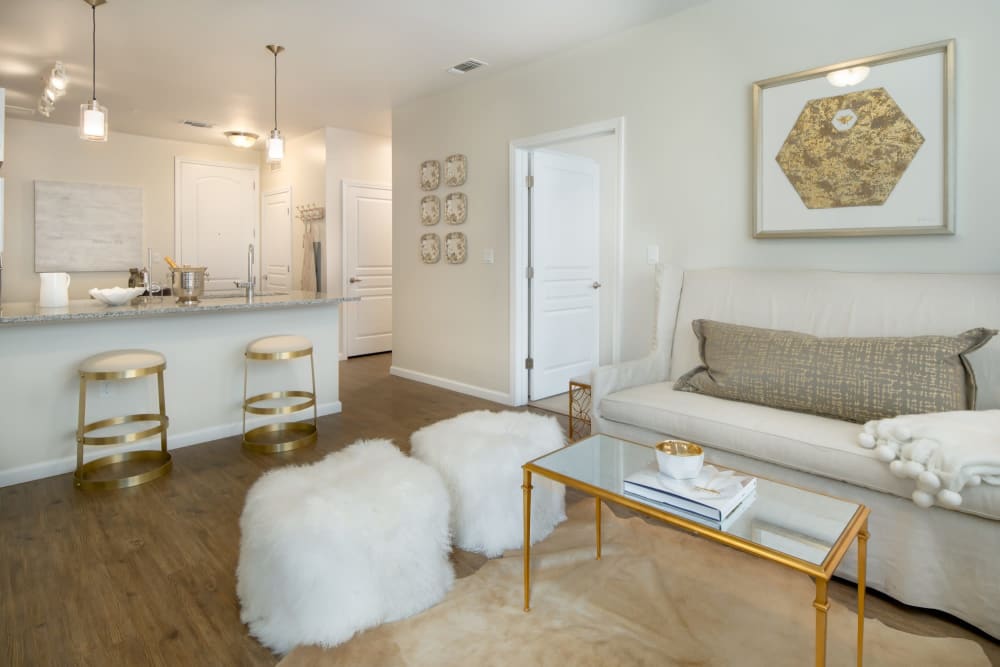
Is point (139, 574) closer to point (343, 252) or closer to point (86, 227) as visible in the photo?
point (343, 252)

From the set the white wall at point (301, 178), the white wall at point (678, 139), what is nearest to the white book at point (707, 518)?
the white wall at point (678, 139)

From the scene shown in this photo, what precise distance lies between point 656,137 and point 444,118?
219 centimetres

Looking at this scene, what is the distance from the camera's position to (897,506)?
6.20ft

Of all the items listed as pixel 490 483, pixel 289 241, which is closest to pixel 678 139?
pixel 490 483

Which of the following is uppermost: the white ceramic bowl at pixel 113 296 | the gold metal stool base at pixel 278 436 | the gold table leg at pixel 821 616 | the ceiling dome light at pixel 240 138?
the ceiling dome light at pixel 240 138

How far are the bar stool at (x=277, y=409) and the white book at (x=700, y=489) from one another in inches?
97.8

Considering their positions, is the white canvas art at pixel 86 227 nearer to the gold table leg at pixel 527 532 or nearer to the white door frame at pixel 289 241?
the white door frame at pixel 289 241

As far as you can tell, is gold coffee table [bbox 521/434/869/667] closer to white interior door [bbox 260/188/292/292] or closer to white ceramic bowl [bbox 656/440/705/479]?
white ceramic bowl [bbox 656/440/705/479]

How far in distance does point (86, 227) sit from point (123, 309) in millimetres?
4361

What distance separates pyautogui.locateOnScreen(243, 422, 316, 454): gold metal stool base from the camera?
3500 mm

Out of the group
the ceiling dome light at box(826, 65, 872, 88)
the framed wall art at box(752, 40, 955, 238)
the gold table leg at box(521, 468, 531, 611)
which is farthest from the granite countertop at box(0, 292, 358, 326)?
the ceiling dome light at box(826, 65, 872, 88)

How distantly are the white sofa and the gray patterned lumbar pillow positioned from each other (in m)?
0.07

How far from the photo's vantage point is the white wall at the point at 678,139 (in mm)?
2496

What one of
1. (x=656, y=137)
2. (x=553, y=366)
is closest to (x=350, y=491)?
(x=656, y=137)
